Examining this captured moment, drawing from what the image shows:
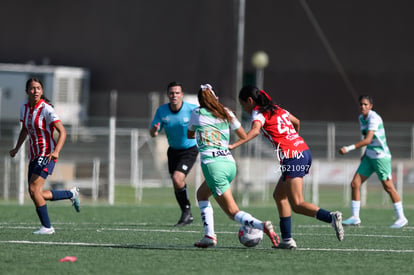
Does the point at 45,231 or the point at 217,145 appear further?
the point at 45,231

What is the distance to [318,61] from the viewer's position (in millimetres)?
40062

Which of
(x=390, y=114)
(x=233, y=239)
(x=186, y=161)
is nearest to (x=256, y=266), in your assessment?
(x=233, y=239)

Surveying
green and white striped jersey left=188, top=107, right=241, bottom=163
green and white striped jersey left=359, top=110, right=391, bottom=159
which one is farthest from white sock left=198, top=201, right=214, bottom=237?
green and white striped jersey left=359, top=110, right=391, bottom=159

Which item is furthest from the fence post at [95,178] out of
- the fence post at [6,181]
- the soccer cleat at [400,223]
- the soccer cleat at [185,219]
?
the soccer cleat at [400,223]

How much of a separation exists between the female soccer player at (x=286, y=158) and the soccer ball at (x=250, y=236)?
39cm

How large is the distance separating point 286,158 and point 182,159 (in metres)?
4.30

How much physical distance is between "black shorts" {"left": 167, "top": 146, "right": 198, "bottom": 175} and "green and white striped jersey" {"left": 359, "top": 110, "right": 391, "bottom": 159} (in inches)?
110

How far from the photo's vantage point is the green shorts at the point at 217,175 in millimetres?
9820

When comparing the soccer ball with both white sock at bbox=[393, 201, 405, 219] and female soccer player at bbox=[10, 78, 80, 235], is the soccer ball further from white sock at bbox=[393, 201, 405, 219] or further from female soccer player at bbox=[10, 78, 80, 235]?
white sock at bbox=[393, 201, 405, 219]

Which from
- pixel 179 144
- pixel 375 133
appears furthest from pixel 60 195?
pixel 375 133

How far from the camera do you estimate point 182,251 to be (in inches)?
387

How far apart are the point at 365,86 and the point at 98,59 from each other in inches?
441

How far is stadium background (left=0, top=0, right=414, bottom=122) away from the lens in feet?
127

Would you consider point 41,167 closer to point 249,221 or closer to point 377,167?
point 249,221
